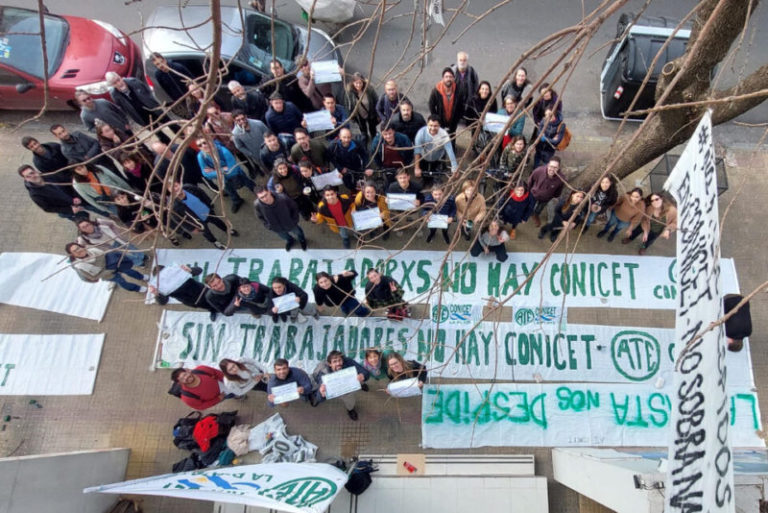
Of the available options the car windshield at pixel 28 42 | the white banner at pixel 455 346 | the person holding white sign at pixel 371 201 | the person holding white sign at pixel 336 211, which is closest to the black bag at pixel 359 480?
the white banner at pixel 455 346

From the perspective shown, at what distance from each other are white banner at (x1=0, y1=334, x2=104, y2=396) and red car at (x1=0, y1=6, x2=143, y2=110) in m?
4.04

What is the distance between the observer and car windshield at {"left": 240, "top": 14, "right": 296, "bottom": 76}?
7910 mm

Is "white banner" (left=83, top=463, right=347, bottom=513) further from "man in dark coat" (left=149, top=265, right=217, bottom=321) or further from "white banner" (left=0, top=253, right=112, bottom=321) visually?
"white banner" (left=0, top=253, right=112, bottom=321)

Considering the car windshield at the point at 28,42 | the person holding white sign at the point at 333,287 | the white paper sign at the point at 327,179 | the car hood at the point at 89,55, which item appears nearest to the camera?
the person holding white sign at the point at 333,287

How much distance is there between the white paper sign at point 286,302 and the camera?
20.0ft

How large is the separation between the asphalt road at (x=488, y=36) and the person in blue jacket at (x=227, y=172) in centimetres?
340

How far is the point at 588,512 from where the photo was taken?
5.69 m

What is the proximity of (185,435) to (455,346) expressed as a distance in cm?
369

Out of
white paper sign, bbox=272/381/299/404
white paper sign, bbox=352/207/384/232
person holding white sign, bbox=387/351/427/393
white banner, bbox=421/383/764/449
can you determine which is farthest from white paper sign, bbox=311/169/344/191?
white banner, bbox=421/383/764/449

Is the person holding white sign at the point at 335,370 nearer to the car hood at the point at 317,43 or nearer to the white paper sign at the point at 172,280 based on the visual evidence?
the white paper sign at the point at 172,280

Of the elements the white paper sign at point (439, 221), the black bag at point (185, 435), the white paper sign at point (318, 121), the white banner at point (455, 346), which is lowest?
the black bag at point (185, 435)

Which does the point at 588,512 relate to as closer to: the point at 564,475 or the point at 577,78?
the point at 564,475

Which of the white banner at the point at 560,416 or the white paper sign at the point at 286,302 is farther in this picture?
the white banner at the point at 560,416

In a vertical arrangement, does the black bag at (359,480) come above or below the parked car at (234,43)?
below
